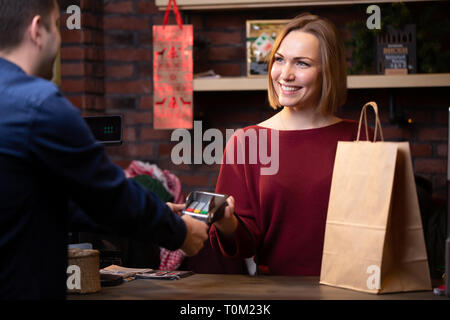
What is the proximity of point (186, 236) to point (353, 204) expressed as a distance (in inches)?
15.8

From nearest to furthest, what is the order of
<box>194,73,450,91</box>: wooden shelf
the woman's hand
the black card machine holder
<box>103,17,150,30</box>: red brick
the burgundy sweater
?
the black card machine holder → the woman's hand → the burgundy sweater → <box>194,73,450,91</box>: wooden shelf → <box>103,17,150,30</box>: red brick

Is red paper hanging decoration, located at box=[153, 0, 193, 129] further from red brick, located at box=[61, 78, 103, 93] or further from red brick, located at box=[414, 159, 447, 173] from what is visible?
red brick, located at box=[414, 159, 447, 173]

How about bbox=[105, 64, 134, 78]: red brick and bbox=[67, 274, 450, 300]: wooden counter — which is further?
bbox=[105, 64, 134, 78]: red brick

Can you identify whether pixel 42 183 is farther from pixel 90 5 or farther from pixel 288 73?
pixel 90 5

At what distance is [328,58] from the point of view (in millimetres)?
1676

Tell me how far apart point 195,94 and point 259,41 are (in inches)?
17.3

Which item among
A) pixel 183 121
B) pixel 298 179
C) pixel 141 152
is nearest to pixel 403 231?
A: pixel 298 179

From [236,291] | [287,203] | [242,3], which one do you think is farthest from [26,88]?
[242,3]

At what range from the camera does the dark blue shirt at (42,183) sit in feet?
3.13

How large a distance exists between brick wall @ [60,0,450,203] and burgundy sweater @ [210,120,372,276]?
129 cm

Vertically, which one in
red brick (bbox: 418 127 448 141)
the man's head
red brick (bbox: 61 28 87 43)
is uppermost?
red brick (bbox: 61 28 87 43)

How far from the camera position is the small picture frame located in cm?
280

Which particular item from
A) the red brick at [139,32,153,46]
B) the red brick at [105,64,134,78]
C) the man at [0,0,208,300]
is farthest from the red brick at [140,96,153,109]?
the man at [0,0,208,300]
